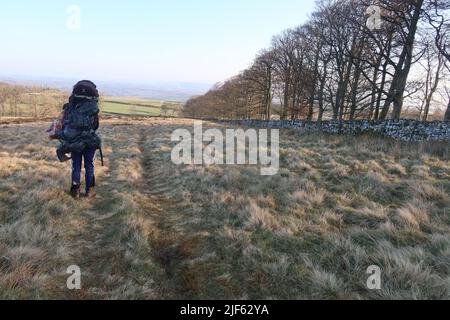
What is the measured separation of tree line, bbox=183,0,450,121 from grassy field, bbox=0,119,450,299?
37.4ft

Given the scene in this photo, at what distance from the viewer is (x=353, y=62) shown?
2028 cm

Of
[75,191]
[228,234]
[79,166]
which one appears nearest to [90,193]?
[75,191]

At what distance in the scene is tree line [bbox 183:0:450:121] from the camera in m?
18.2

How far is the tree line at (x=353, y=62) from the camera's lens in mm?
18203

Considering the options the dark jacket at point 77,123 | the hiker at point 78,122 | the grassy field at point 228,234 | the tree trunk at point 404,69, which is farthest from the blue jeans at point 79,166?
the tree trunk at point 404,69

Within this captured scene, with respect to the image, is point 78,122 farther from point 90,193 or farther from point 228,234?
point 228,234

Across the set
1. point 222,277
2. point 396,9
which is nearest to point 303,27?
point 396,9

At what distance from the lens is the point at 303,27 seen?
33688 mm

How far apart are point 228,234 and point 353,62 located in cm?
1874

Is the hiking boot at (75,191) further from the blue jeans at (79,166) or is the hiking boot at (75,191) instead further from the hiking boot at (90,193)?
the hiking boot at (90,193)

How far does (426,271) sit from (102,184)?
7.58 m

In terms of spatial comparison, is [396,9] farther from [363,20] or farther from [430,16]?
[363,20]

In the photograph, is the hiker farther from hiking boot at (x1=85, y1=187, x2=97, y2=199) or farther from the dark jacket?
hiking boot at (x1=85, y1=187, x2=97, y2=199)

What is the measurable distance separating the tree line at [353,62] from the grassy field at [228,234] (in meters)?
11.4
